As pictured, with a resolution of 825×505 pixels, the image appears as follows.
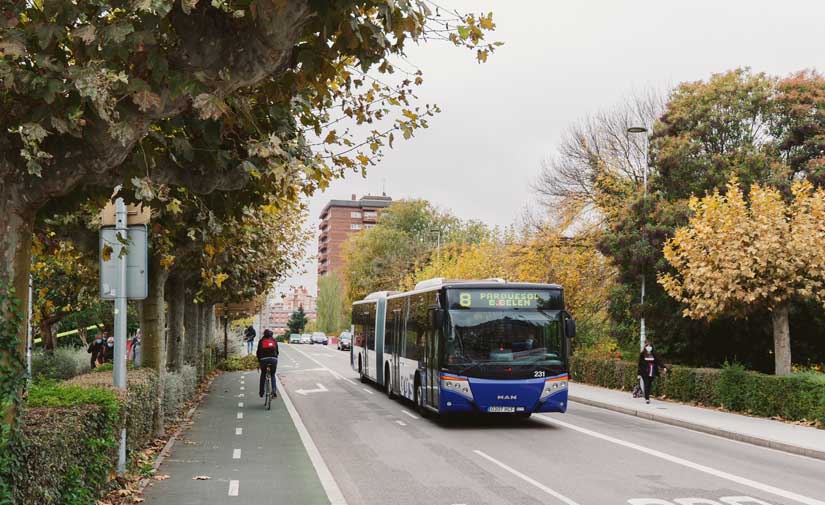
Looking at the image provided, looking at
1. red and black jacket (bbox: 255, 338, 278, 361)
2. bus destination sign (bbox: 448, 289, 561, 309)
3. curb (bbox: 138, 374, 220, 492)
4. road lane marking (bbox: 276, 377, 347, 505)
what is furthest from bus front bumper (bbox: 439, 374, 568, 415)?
red and black jacket (bbox: 255, 338, 278, 361)

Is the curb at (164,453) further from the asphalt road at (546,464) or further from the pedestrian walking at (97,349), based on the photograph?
the pedestrian walking at (97,349)

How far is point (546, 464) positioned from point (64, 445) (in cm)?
754

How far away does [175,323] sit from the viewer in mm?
19688

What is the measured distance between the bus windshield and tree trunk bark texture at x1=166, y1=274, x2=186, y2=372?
690 cm

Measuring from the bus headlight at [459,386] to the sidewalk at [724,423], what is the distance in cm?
505

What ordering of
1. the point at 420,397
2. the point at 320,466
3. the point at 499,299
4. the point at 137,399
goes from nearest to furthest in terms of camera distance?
the point at 137,399 < the point at 320,466 < the point at 499,299 < the point at 420,397

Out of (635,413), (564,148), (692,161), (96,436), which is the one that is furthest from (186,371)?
(564,148)

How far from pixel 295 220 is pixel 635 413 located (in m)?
11.6

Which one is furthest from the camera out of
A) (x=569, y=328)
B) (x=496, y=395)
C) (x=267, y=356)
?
(x=267, y=356)

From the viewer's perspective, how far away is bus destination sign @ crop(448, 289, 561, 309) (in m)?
16.5

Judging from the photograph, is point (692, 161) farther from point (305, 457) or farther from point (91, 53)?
point (91, 53)

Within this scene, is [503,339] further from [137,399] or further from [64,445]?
[64,445]

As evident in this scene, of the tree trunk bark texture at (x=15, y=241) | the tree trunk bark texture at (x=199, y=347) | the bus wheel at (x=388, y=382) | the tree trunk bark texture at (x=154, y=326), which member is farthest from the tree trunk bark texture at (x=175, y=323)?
the tree trunk bark texture at (x=15, y=241)

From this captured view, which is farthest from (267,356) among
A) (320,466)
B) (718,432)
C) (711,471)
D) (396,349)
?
(711,471)
